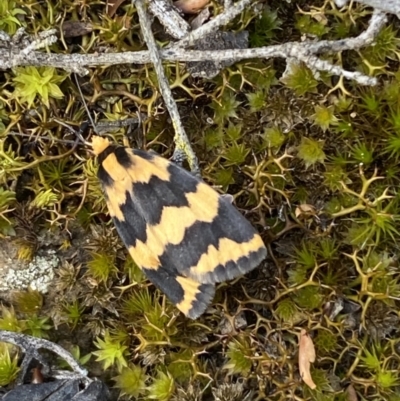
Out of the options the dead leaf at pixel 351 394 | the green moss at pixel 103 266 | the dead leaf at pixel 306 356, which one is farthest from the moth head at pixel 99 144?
the dead leaf at pixel 351 394

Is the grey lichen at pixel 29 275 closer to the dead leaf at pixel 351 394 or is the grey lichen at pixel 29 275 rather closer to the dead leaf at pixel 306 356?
the dead leaf at pixel 306 356

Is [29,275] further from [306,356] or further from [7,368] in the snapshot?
[306,356]

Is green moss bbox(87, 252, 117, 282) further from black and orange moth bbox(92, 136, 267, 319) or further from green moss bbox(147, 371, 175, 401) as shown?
green moss bbox(147, 371, 175, 401)

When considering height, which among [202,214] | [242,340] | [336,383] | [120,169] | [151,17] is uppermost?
[151,17]

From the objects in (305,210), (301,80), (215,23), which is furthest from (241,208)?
(215,23)

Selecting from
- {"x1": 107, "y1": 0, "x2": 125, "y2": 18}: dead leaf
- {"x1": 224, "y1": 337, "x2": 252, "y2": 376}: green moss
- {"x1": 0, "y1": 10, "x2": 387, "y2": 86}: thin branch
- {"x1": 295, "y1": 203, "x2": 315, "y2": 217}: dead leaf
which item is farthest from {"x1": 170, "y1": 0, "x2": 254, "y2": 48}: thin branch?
{"x1": 224, "y1": 337, "x2": 252, "y2": 376}: green moss

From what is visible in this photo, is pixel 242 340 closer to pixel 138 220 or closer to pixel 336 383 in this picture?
pixel 336 383

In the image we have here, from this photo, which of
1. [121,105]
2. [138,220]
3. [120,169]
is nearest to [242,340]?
[138,220]
